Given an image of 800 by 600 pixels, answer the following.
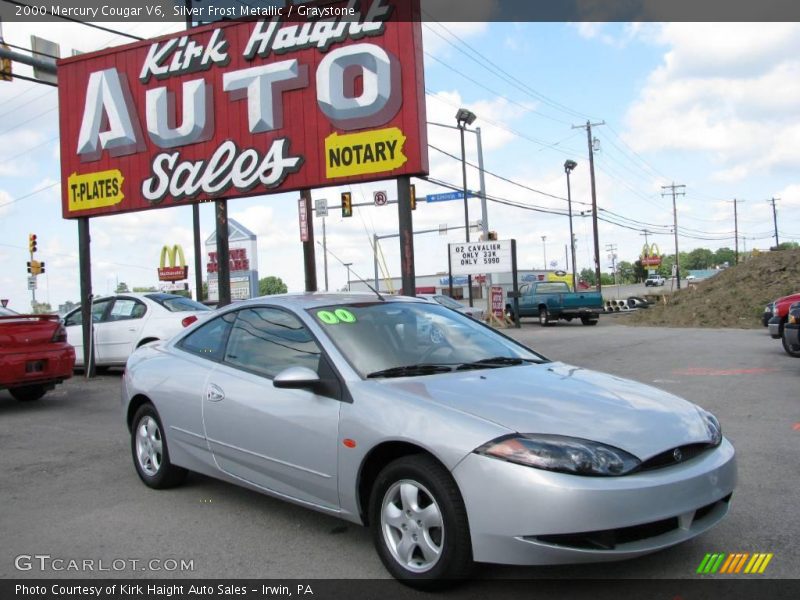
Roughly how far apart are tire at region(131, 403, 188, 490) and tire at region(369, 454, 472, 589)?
87.2 inches

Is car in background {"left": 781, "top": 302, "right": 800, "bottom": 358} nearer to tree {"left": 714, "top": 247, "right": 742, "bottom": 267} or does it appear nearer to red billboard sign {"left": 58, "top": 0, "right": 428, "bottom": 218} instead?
red billboard sign {"left": 58, "top": 0, "right": 428, "bottom": 218}

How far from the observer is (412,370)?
4027 mm

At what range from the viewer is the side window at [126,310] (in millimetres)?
12281

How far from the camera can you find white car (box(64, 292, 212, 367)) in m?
11.8

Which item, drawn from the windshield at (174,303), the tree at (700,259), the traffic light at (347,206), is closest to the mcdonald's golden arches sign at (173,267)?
the traffic light at (347,206)

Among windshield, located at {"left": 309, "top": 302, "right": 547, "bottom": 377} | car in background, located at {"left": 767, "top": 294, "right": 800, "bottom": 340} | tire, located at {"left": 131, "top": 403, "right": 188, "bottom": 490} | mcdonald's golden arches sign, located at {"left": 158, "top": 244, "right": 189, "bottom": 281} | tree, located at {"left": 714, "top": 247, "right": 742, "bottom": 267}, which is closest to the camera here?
windshield, located at {"left": 309, "top": 302, "right": 547, "bottom": 377}

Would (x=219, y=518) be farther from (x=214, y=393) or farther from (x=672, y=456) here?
(x=672, y=456)

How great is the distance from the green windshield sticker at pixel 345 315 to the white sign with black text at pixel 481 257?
23614 millimetres

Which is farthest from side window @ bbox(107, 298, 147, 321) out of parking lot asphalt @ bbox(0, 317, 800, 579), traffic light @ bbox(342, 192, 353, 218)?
traffic light @ bbox(342, 192, 353, 218)

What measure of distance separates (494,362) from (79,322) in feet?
37.0

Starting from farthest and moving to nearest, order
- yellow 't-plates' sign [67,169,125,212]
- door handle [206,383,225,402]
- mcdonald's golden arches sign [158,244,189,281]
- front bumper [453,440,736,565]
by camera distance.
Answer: mcdonald's golden arches sign [158,244,189,281] < yellow 't-plates' sign [67,169,125,212] < door handle [206,383,225,402] < front bumper [453,440,736,565]

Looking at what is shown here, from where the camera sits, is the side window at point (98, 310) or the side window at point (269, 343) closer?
the side window at point (269, 343)

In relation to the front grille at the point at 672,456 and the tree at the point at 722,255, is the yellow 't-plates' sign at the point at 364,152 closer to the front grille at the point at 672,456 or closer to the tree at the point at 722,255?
the front grille at the point at 672,456
